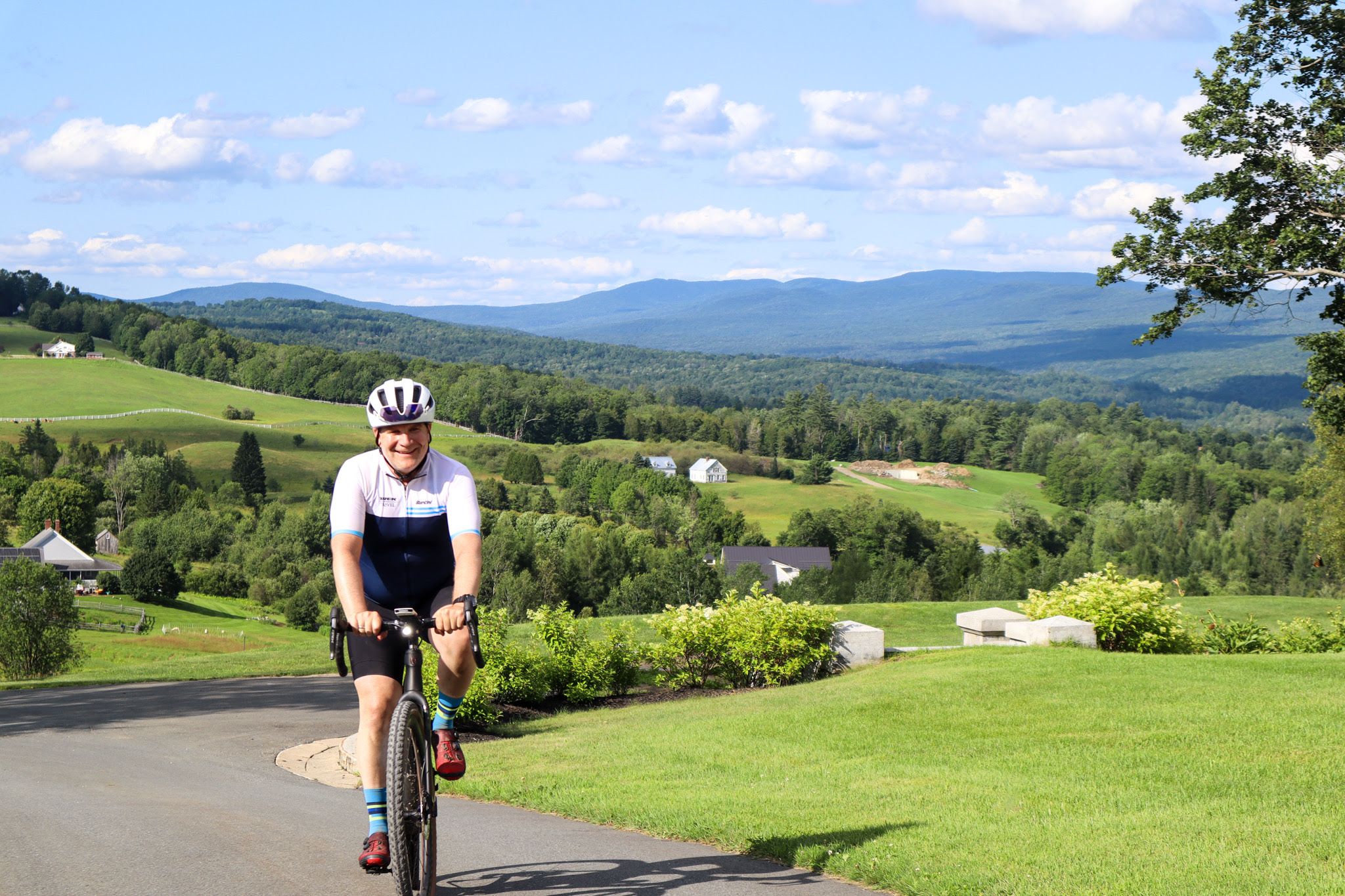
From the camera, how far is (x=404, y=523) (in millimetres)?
5883

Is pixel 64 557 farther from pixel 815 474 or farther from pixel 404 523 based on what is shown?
pixel 404 523

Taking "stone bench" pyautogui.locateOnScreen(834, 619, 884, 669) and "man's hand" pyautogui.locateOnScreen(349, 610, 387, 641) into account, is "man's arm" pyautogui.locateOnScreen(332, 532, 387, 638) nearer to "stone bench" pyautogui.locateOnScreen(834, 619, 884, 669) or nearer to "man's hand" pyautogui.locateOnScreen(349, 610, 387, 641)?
"man's hand" pyautogui.locateOnScreen(349, 610, 387, 641)

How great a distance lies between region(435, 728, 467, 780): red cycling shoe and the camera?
5.69m

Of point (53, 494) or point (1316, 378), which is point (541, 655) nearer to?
point (1316, 378)

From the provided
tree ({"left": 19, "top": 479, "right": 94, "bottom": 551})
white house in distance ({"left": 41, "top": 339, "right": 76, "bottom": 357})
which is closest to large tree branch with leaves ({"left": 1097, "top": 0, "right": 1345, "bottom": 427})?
tree ({"left": 19, "top": 479, "right": 94, "bottom": 551})

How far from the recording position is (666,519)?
125000mm

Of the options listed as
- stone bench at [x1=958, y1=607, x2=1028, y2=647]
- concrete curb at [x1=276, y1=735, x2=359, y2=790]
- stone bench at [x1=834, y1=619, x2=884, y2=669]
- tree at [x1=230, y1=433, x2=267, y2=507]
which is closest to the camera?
concrete curb at [x1=276, y1=735, x2=359, y2=790]

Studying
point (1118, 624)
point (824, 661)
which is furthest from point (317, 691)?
point (1118, 624)

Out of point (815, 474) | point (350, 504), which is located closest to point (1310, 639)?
point (350, 504)

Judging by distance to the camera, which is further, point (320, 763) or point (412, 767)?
point (320, 763)

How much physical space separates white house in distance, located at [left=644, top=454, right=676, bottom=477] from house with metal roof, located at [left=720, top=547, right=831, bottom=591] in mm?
44113

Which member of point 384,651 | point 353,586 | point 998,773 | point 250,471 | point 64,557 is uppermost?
point 353,586

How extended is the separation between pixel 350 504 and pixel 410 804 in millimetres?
1427

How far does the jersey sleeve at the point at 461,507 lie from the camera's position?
5828mm
